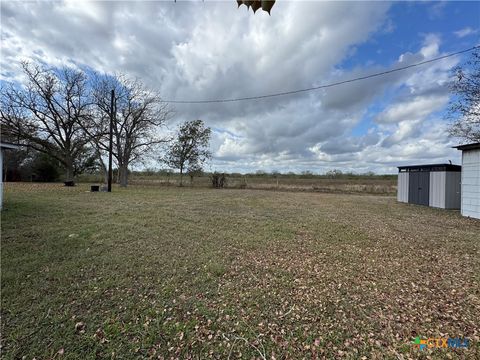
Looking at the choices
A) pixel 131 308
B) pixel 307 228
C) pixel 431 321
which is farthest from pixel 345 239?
pixel 131 308

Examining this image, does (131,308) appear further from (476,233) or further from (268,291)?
(476,233)

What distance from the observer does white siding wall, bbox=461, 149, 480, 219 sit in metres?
8.03

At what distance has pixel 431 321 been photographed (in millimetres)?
2334

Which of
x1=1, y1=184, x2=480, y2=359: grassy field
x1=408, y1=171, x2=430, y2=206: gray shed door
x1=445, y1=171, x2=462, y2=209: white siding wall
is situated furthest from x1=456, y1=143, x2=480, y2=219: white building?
x1=1, y1=184, x2=480, y2=359: grassy field

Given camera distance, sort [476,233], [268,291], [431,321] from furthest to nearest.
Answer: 1. [476,233]
2. [268,291]
3. [431,321]

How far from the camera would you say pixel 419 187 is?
11961 mm

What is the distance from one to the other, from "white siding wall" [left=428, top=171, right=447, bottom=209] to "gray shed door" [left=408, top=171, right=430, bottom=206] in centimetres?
26

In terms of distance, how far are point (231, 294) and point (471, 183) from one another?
33.5 feet

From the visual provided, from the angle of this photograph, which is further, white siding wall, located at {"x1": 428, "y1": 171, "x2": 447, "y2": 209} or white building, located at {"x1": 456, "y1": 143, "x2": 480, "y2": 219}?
white siding wall, located at {"x1": 428, "y1": 171, "x2": 447, "y2": 209}

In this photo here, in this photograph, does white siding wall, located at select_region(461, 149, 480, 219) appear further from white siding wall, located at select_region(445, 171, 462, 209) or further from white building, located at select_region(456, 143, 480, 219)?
white siding wall, located at select_region(445, 171, 462, 209)

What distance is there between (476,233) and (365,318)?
240 inches

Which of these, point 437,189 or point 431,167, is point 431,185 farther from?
point 431,167

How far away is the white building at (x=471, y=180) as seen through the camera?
8.02 metres

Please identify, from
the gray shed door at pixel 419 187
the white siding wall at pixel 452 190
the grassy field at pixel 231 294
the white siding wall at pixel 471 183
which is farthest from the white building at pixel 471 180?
the grassy field at pixel 231 294
